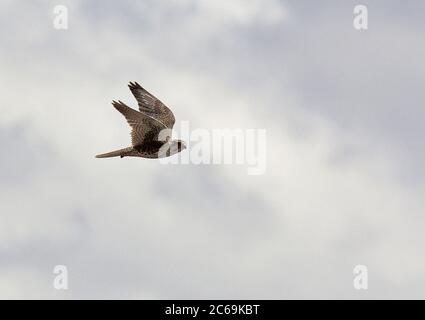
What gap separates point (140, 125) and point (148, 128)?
0.37m

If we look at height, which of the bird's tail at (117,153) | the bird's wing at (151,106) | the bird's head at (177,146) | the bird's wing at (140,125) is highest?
the bird's wing at (151,106)

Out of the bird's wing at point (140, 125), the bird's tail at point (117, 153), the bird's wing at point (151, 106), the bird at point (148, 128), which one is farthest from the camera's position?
the bird's wing at point (151, 106)

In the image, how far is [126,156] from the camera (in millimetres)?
46750

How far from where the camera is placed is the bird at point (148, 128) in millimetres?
45281

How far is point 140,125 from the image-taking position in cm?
4556

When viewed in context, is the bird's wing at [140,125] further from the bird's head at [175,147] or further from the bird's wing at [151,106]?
the bird's wing at [151,106]

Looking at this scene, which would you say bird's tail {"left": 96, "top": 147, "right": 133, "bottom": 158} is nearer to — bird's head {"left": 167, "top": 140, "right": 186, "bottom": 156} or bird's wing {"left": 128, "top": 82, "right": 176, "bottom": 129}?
bird's head {"left": 167, "top": 140, "right": 186, "bottom": 156}

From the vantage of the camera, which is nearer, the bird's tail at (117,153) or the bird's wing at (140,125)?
the bird's wing at (140,125)

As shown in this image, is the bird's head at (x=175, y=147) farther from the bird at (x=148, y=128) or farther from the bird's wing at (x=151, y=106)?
the bird's wing at (x=151, y=106)

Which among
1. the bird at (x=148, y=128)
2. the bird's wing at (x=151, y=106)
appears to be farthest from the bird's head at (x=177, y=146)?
the bird's wing at (x=151, y=106)

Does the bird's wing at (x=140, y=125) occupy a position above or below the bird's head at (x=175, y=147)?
above

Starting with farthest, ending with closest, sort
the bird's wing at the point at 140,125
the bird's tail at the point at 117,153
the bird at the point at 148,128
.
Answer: the bird's tail at the point at 117,153, the bird at the point at 148,128, the bird's wing at the point at 140,125

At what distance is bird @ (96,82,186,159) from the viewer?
149ft
